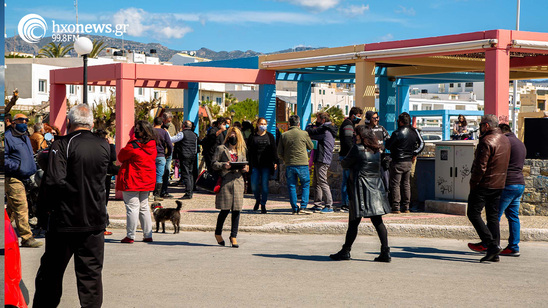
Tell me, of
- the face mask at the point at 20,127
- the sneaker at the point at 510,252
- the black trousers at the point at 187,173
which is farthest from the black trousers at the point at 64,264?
the black trousers at the point at 187,173

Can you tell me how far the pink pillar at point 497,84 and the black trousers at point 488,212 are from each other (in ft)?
15.6

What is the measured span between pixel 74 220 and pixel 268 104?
13.3 meters

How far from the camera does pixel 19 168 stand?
8.53 m

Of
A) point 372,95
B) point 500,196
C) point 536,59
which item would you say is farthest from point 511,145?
point 536,59

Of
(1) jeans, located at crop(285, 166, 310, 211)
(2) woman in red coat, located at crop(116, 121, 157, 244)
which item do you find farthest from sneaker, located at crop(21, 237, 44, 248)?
(1) jeans, located at crop(285, 166, 310, 211)

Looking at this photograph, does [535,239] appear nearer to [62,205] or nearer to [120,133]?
[62,205]

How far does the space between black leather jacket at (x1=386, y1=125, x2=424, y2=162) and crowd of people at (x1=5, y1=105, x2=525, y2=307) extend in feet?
0.06

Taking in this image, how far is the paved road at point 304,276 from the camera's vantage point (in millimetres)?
6242

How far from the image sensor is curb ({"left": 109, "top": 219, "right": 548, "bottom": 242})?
1030 cm

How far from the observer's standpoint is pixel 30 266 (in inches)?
310

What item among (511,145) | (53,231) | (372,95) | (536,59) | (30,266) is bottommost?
(30,266)

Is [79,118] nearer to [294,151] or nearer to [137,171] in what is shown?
[137,171]

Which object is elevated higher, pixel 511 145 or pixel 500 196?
pixel 511 145

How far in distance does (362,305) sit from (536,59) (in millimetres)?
14983
